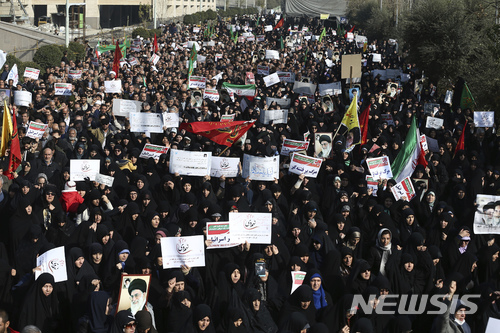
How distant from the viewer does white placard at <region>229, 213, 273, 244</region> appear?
8734 mm

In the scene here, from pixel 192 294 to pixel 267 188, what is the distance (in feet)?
13.3

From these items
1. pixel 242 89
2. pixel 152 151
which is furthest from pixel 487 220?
pixel 242 89

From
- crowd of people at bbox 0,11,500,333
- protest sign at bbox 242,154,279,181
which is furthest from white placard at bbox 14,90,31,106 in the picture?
protest sign at bbox 242,154,279,181

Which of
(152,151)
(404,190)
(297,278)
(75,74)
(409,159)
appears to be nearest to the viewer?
(297,278)

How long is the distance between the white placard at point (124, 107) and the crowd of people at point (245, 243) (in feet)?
0.63

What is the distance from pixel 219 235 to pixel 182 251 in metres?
0.71

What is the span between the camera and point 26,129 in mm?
13070

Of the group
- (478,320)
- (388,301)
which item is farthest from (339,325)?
(478,320)

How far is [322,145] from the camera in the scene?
13617mm

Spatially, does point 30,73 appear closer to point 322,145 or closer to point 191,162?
point 322,145

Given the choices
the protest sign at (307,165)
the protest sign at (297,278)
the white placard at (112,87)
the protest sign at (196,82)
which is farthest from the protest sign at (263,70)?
the protest sign at (297,278)

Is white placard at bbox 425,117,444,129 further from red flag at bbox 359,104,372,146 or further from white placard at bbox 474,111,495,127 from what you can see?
red flag at bbox 359,104,372,146

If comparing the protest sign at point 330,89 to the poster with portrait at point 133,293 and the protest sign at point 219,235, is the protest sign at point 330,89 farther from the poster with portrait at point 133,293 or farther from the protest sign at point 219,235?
the poster with portrait at point 133,293

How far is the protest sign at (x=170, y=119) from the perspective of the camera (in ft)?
47.9
